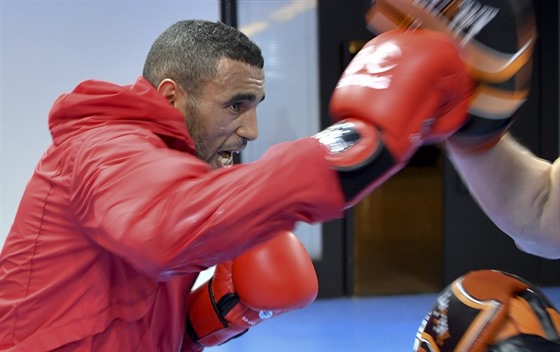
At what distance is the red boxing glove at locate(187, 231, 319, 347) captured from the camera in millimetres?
1301

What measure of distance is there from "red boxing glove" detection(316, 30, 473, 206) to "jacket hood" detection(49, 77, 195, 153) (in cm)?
28

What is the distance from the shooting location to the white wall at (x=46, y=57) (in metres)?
3.05

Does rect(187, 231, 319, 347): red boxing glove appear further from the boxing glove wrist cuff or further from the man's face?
the boxing glove wrist cuff

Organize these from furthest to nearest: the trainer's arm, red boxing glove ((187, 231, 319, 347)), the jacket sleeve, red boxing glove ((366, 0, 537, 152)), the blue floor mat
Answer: the blue floor mat < red boxing glove ((187, 231, 319, 347)) < the trainer's arm < red boxing glove ((366, 0, 537, 152)) < the jacket sleeve

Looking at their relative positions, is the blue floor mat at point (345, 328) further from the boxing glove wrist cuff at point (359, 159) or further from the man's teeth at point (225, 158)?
the boxing glove wrist cuff at point (359, 159)

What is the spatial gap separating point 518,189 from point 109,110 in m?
0.64

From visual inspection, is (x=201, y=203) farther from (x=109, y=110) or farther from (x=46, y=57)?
(x=46, y=57)

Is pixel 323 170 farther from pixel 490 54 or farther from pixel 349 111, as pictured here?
pixel 490 54

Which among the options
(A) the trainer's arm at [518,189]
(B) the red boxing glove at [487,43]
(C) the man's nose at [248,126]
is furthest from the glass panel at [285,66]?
(B) the red boxing glove at [487,43]

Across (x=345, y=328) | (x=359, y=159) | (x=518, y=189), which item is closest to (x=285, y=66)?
A: (x=345, y=328)

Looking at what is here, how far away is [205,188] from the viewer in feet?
2.52

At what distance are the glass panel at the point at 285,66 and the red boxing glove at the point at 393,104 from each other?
275cm

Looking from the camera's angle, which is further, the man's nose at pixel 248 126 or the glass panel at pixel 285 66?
the glass panel at pixel 285 66

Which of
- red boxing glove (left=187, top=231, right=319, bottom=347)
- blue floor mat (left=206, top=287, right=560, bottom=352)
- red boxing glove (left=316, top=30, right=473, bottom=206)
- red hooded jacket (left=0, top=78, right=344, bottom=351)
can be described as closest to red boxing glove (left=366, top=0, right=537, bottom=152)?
red boxing glove (left=316, top=30, right=473, bottom=206)
